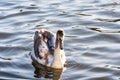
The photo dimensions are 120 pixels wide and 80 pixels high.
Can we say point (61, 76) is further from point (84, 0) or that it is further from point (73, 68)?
point (84, 0)

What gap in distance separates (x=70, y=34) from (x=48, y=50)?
7.31 ft

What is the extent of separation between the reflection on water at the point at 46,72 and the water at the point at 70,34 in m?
0.05

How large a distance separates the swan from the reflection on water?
0.09 m

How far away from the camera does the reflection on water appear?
11.1 m

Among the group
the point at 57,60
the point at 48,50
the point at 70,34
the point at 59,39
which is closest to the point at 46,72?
the point at 57,60

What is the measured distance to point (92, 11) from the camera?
1622 centimetres

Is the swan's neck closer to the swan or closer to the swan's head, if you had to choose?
the swan

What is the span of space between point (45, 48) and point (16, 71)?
3.27ft

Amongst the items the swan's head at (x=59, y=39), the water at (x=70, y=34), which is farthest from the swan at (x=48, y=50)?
the water at (x=70, y=34)

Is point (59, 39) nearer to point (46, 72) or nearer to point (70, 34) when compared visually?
point (46, 72)

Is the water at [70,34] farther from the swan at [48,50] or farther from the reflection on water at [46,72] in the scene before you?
the swan at [48,50]

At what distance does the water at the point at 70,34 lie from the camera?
11.3 m

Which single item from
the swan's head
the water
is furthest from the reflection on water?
the swan's head

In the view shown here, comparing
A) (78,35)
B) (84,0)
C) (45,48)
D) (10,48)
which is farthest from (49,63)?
(84,0)
